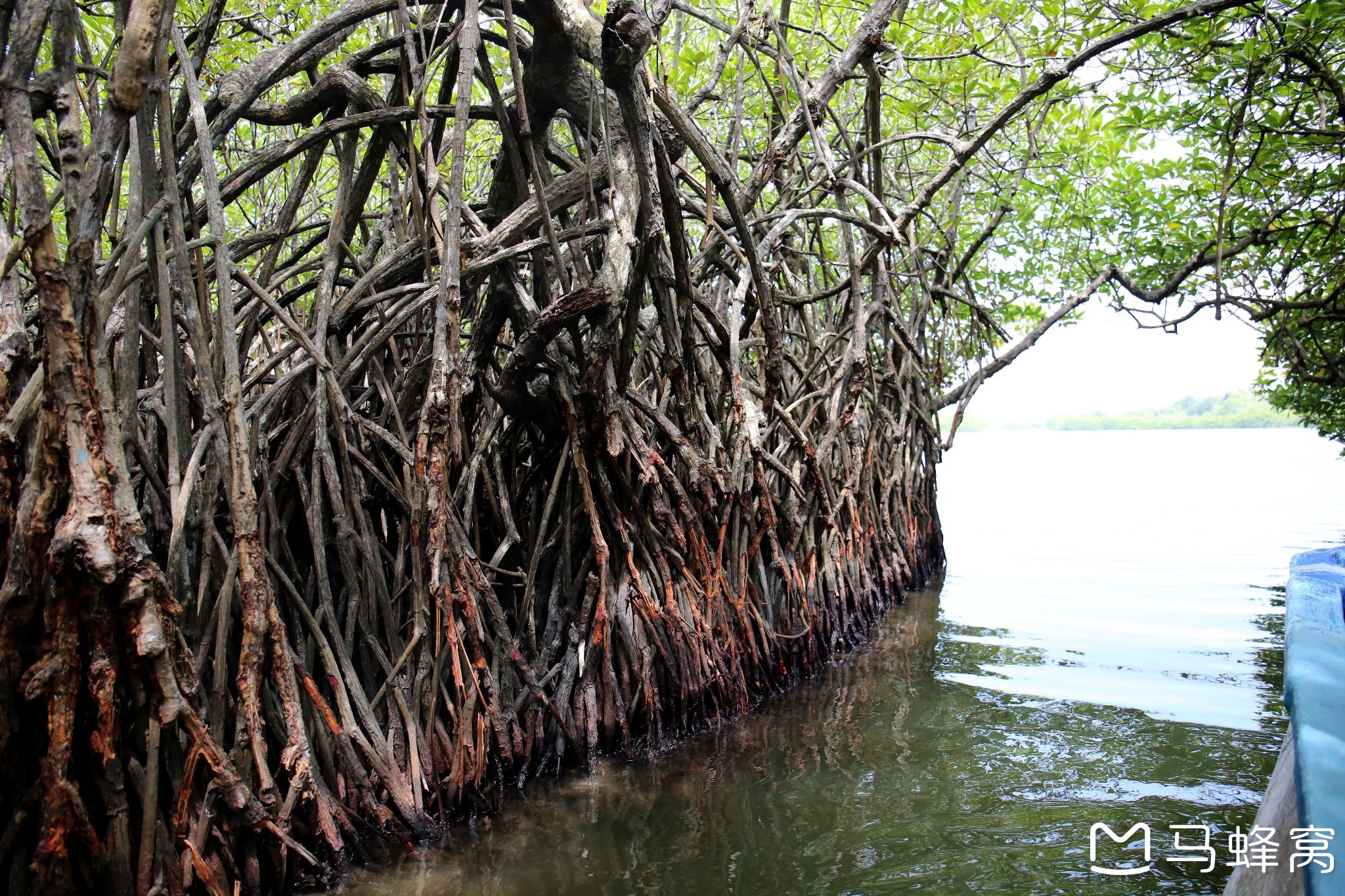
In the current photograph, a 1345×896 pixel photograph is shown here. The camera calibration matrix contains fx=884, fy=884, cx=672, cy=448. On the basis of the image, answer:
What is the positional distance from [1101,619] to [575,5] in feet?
16.4

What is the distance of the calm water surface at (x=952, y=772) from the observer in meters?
2.49

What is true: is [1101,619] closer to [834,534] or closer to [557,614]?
[834,534]

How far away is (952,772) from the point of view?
321 cm

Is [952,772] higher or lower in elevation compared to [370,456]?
lower

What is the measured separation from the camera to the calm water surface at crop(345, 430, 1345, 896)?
2.49 m
